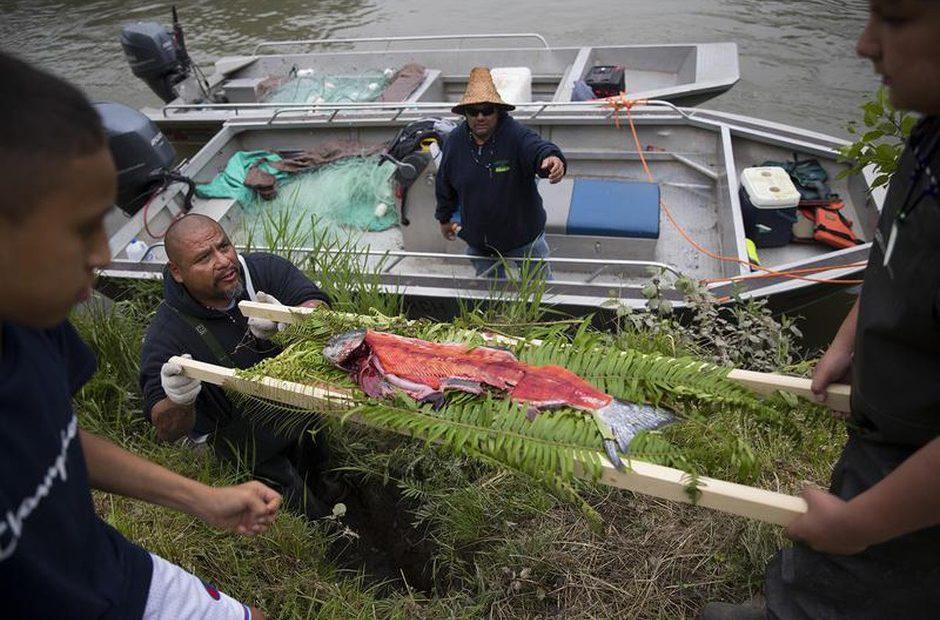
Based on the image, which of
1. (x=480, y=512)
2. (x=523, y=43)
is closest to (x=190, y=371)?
(x=480, y=512)

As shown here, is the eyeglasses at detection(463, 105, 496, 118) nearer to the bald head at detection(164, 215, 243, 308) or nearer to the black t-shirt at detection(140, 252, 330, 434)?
the black t-shirt at detection(140, 252, 330, 434)

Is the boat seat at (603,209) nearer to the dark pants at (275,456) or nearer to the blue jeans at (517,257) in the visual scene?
the blue jeans at (517,257)

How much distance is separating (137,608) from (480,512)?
171cm

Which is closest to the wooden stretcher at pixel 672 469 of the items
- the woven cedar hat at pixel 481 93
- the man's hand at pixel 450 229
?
the woven cedar hat at pixel 481 93

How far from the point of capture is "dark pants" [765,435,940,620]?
1.52 metres

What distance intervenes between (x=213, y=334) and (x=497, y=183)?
247 cm

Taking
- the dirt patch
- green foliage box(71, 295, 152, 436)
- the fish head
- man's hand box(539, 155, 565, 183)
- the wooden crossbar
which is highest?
the wooden crossbar

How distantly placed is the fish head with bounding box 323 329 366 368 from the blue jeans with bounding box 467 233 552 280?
2.42 meters

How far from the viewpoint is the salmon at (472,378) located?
204cm

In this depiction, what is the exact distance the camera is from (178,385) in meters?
2.72

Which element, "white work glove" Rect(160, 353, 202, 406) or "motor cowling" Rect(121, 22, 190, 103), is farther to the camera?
"motor cowling" Rect(121, 22, 190, 103)

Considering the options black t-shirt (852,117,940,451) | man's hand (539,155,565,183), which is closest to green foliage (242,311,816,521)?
black t-shirt (852,117,940,451)

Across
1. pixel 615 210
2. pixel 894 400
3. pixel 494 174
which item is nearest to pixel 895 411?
pixel 894 400

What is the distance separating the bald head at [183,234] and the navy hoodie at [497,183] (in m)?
2.15
